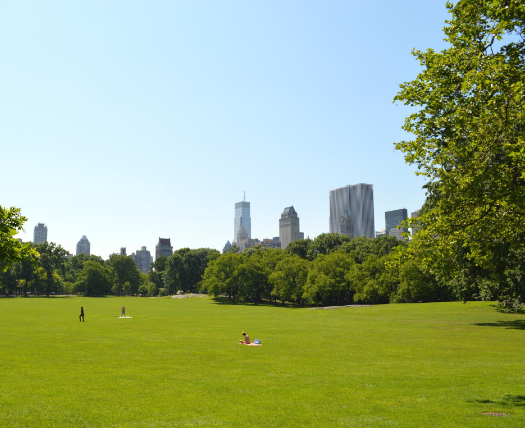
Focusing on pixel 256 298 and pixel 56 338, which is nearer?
pixel 56 338

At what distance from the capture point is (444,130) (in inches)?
798

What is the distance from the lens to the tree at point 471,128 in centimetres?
1784

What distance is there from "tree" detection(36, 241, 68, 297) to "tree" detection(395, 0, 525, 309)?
160m

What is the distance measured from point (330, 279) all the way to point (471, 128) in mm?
80944

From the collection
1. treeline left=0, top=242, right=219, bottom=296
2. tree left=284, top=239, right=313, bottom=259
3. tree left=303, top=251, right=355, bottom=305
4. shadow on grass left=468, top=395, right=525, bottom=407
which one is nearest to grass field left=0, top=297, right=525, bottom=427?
shadow on grass left=468, top=395, right=525, bottom=407

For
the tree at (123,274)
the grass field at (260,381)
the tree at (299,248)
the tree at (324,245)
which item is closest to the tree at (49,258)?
the tree at (123,274)

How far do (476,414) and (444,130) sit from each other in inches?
495

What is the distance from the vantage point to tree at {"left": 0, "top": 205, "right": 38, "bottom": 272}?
19453 mm

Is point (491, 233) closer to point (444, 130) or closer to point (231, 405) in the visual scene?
point (444, 130)

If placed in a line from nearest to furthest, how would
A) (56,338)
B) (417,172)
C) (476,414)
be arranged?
1. (476,414)
2. (417,172)
3. (56,338)

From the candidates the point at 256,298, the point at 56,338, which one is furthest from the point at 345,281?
the point at 56,338

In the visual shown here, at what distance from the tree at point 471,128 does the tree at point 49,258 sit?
526ft

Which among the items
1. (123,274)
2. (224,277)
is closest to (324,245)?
(224,277)

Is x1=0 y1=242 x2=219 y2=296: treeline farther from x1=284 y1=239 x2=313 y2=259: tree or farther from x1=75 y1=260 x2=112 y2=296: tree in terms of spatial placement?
x1=284 y1=239 x2=313 y2=259: tree
